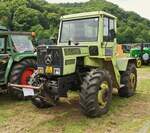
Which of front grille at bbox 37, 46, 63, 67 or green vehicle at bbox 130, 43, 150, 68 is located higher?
front grille at bbox 37, 46, 63, 67

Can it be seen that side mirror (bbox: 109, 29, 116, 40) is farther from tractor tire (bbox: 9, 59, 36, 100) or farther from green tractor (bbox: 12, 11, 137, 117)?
tractor tire (bbox: 9, 59, 36, 100)

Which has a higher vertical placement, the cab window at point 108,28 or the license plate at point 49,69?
the cab window at point 108,28

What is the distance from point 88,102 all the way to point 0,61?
307cm

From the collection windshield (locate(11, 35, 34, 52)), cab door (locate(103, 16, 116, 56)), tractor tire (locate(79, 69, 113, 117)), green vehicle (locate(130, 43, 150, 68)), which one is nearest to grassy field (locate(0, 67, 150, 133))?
tractor tire (locate(79, 69, 113, 117))

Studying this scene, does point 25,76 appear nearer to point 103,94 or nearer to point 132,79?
point 103,94

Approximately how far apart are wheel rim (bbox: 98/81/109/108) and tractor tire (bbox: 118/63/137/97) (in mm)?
1873

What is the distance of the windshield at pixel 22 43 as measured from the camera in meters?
9.52

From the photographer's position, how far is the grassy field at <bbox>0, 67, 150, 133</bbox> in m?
6.64

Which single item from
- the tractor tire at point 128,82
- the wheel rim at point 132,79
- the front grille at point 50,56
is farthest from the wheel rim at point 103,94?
the wheel rim at point 132,79

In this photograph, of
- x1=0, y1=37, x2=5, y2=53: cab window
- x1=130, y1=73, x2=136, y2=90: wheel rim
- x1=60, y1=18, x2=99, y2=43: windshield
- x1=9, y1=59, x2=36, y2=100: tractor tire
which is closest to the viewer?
A: x1=60, y1=18, x2=99, y2=43: windshield

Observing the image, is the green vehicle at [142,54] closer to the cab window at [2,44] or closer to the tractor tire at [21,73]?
the tractor tire at [21,73]

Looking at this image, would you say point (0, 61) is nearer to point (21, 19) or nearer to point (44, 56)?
point (44, 56)

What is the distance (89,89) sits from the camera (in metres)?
7.09

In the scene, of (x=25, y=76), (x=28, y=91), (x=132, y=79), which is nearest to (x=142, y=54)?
(x=132, y=79)
